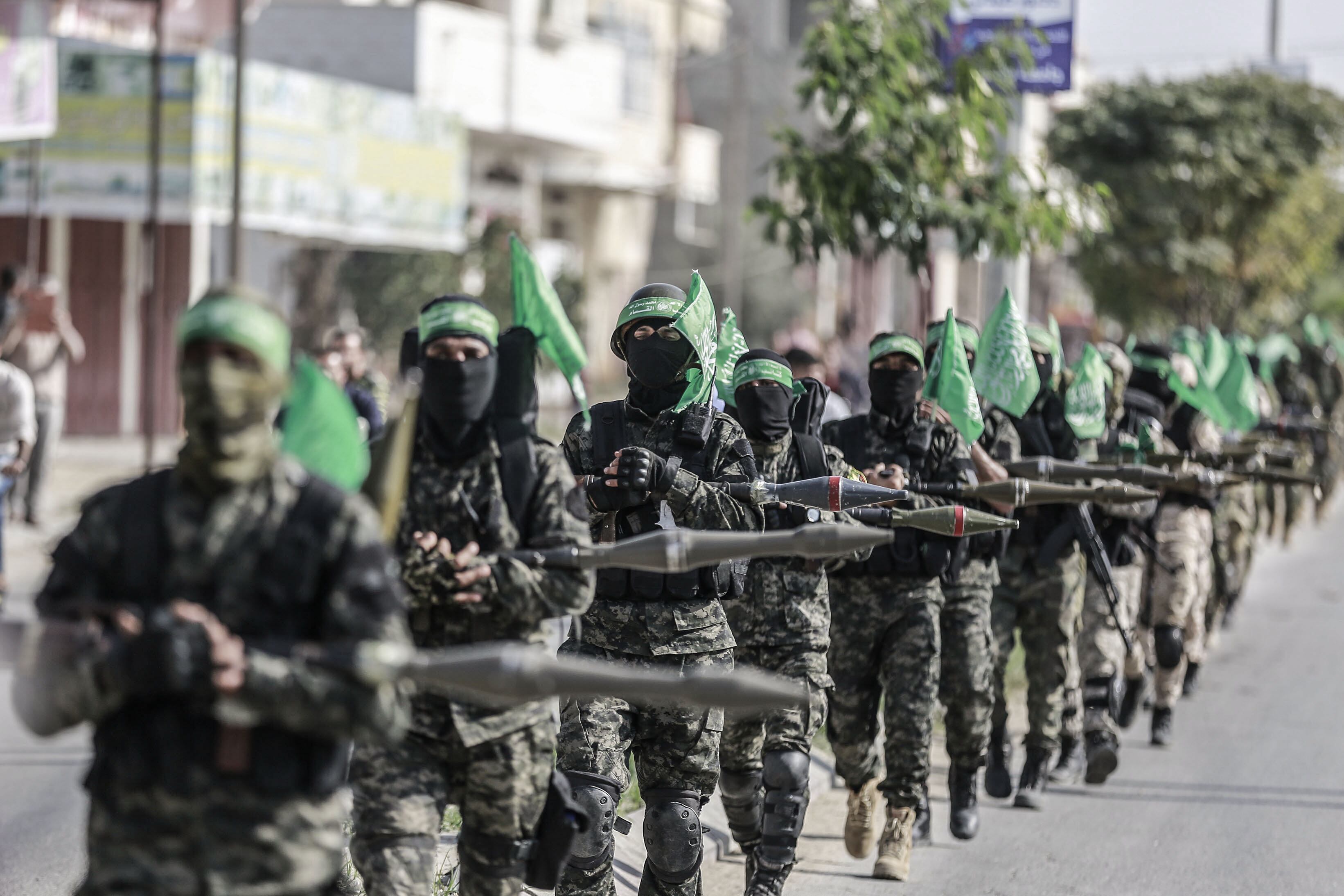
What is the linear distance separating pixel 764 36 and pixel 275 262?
979 inches

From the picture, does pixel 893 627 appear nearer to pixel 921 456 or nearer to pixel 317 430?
pixel 921 456

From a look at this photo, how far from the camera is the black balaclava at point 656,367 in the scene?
6020 mm

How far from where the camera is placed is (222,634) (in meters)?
3.34

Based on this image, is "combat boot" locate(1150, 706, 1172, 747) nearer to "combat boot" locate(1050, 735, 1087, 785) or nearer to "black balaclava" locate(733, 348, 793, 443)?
"combat boot" locate(1050, 735, 1087, 785)

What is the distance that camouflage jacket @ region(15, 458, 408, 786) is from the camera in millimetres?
3385

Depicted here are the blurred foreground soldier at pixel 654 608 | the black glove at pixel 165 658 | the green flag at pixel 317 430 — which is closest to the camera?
the black glove at pixel 165 658

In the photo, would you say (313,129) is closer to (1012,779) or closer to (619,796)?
(1012,779)

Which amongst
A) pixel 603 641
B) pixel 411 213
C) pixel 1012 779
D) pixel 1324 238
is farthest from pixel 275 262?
pixel 603 641

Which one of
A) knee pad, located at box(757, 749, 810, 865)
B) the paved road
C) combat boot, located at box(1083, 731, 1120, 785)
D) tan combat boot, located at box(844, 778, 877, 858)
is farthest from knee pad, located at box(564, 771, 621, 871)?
combat boot, located at box(1083, 731, 1120, 785)

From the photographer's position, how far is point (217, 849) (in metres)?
3.46

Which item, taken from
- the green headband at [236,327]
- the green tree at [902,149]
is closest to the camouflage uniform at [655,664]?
the green headband at [236,327]

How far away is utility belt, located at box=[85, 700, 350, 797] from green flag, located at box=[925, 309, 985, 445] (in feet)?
15.0

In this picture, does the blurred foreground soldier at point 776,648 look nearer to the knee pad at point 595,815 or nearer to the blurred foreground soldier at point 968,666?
the knee pad at point 595,815

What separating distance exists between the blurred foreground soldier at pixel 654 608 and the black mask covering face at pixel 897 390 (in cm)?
152
